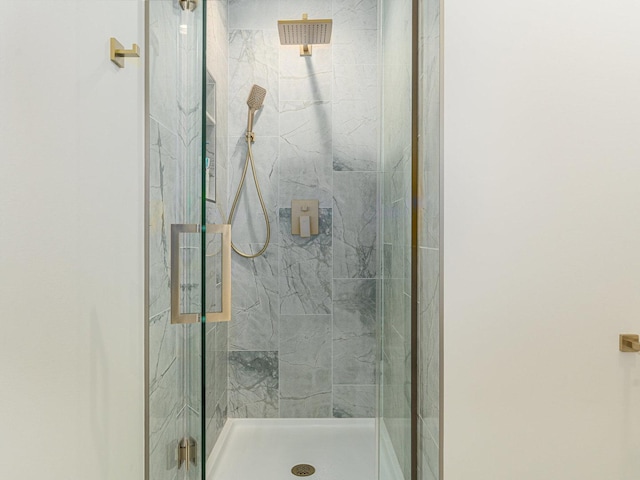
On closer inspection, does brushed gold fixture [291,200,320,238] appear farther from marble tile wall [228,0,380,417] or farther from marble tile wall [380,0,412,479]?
marble tile wall [380,0,412,479]

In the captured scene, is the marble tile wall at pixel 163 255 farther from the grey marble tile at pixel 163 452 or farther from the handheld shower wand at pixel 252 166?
the handheld shower wand at pixel 252 166

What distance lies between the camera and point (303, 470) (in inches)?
79.3

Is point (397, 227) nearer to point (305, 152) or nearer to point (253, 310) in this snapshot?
point (305, 152)

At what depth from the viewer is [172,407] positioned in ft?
3.33

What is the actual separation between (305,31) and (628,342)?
1.86m

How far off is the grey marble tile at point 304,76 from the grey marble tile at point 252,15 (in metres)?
0.17

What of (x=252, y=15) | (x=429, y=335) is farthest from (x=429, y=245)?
(x=252, y=15)

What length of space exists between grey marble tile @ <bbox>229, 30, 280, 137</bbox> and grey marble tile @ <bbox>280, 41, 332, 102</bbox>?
0.04 metres

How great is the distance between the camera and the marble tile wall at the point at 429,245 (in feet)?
3.68

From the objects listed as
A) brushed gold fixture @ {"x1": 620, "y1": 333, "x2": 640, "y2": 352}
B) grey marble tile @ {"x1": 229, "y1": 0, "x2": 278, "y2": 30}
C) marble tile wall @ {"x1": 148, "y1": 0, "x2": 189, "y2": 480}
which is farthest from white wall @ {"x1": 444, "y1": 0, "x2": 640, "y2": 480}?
grey marble tile @ {"x1": 229, "y1": 0, "x2": 278, "y2": 30}

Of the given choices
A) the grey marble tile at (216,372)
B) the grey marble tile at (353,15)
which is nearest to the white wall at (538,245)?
the grey marble tile at (216,372)
